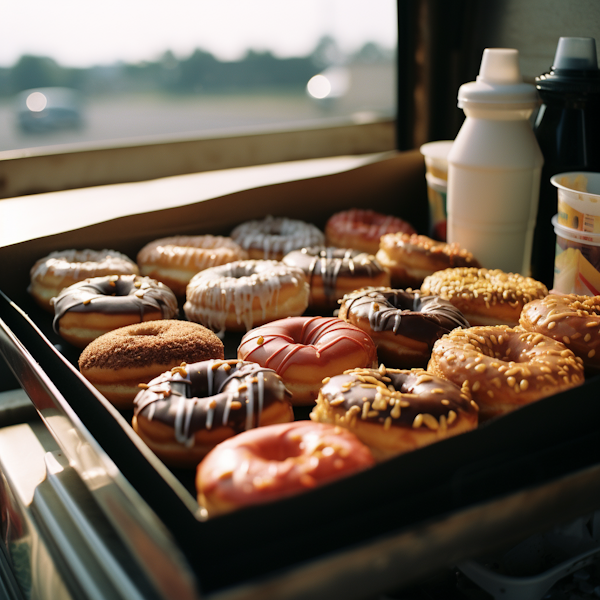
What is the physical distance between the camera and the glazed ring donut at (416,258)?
5.82 ft

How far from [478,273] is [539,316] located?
1.10 feet

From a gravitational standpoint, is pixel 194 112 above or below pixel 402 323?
below

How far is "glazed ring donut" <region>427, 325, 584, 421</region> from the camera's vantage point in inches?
44.4

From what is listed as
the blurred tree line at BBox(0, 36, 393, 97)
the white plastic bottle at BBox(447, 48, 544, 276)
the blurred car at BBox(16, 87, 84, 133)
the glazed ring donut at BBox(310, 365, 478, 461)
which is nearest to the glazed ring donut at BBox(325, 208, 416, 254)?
the white plastic bottle at BBox(447, 48, 544, 276)

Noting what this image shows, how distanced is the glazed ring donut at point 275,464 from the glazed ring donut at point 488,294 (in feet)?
2.32

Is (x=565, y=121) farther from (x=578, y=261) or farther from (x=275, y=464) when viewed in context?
(x=275, y=464)

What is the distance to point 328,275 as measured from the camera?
1726 mm

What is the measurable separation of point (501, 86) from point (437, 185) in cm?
43

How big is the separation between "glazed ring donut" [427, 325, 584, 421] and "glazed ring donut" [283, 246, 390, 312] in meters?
0.46

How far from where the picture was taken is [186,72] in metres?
17.2

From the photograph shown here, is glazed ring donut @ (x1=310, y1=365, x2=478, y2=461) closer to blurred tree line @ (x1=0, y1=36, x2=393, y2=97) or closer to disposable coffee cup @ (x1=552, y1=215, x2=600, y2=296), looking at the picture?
disposable coffee cup @ (x1=552, y1=215, x2=600, y2=296)

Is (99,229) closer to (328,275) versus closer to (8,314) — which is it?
(8,314)

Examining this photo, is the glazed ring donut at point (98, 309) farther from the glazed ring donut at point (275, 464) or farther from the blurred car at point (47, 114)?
the blurred car at point (47, 114)

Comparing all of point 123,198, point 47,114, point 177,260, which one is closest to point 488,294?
point 177,260
